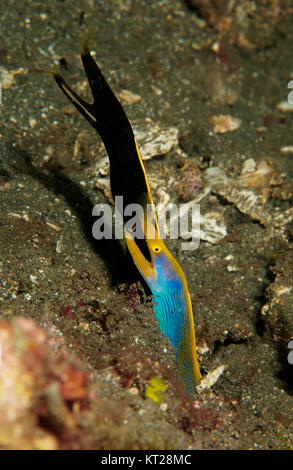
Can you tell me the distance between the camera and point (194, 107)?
463 cm

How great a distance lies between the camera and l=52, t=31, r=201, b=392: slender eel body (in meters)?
2.47

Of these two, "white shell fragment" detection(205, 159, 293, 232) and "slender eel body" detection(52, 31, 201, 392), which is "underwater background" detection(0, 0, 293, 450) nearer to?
"white shell fragment" detection(205, 159, 293, 232)

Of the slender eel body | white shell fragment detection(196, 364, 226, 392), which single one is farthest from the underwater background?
the slender eel body

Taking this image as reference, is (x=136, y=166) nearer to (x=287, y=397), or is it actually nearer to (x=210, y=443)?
(x=210, y=443)

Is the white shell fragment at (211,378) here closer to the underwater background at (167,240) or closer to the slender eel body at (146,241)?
the underwater background at (167,240)

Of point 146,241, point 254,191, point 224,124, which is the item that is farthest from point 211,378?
point 224,124

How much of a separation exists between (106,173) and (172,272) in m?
1.57

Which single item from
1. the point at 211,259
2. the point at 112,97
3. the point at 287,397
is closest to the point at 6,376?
the point at 112,97

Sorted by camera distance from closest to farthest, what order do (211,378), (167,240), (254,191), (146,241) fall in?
(146,241)
(211,378)
(167,240)
(254,191)

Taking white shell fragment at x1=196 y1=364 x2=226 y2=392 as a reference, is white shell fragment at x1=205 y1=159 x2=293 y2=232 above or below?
above

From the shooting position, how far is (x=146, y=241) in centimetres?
249

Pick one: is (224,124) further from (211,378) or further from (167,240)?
(211,378)

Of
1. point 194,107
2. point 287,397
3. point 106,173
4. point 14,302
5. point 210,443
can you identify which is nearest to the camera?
point 210,443
